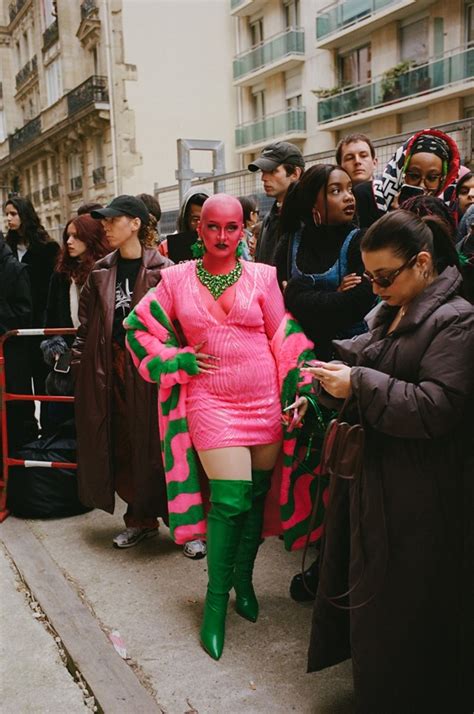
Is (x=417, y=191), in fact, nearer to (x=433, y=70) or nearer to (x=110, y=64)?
(x=433, y=70)

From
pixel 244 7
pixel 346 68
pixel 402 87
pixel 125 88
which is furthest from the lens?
pixel 244 7

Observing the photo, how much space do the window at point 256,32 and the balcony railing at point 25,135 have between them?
33.9 feet

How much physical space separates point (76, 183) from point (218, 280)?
85.7 ft

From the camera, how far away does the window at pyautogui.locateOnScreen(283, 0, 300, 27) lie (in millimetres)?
22516

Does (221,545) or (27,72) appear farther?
(27,72)

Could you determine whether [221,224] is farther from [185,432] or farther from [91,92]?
[91,92]

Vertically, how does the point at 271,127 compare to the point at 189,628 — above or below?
above

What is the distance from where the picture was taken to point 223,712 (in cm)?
245

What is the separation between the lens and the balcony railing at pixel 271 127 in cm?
2262

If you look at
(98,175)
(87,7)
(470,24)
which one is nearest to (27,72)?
(87,7)

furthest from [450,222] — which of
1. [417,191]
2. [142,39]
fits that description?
[142,39]

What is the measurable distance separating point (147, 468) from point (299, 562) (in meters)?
0.96

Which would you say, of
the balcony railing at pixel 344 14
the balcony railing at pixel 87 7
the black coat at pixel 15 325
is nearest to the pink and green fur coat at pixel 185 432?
the black coat at pixel 15 325

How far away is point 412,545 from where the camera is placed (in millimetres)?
2070
